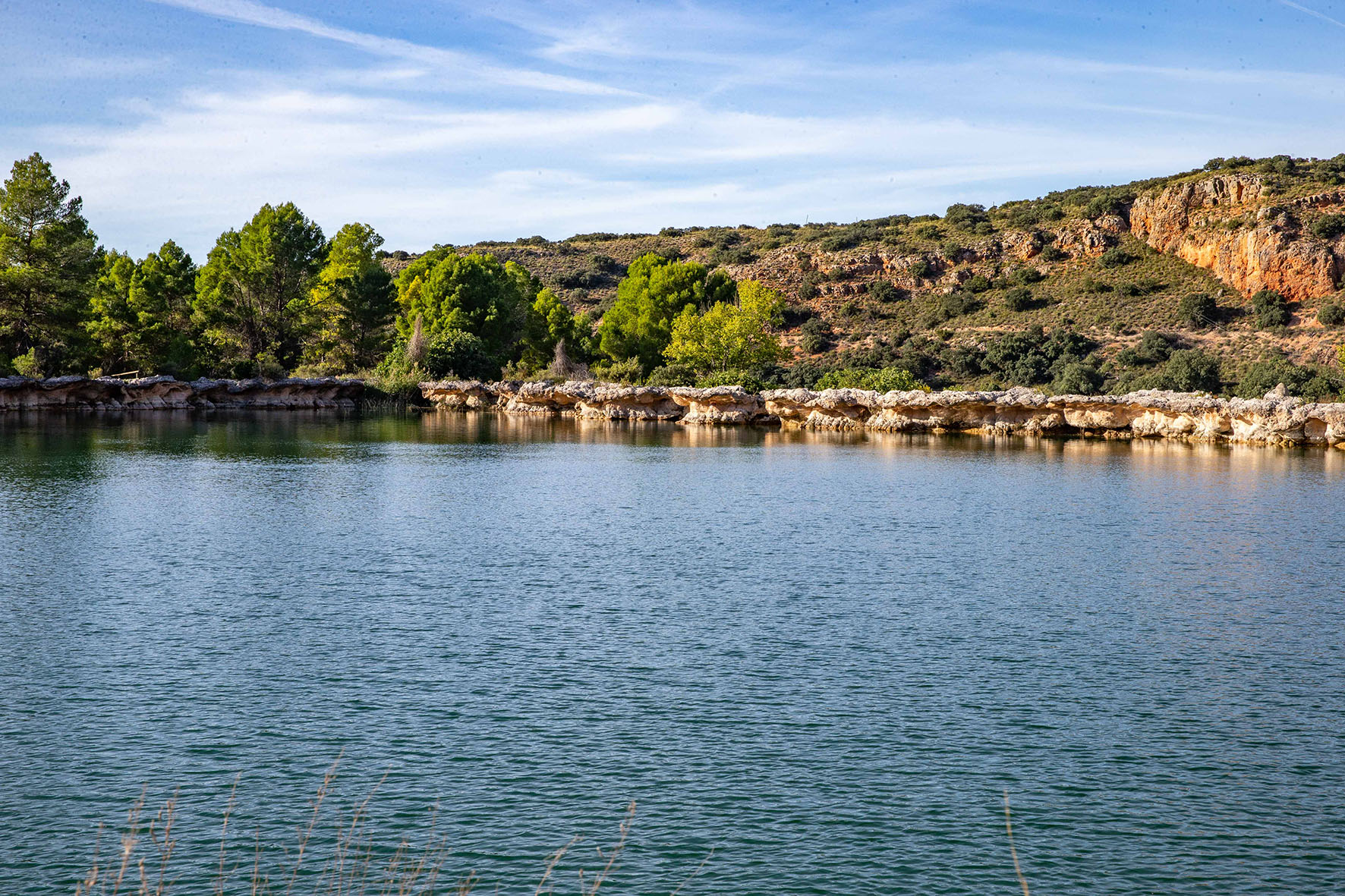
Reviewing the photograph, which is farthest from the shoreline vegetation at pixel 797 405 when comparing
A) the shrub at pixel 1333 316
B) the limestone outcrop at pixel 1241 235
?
the limestone outcrop at pixel 1241 235

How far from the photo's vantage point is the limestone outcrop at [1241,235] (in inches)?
2928

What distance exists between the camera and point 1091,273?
84750mm

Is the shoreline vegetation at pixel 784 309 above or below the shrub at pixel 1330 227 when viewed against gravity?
below

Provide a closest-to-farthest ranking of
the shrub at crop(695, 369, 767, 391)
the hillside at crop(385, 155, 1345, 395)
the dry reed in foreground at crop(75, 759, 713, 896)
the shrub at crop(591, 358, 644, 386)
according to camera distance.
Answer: the dry reed in foreground at crop(75, 759, 713, 896) → the shrub at crop(695, 369, 767, 391) → the shrub at crop(591, 358, 644, 386) → the hillside at crop(385, 155, 1345, 395)

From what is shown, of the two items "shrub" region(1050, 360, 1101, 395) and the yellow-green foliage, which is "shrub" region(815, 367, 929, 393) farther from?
"shrub" region(1050, 360, 1101, 395)

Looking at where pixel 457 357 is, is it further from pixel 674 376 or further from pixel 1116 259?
pixel 1116 259

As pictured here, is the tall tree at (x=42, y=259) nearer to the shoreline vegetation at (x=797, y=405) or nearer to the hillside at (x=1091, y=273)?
Result: the shoreline vegetation at (x=797, y=405)

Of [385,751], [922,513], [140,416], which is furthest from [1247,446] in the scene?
[140,416]

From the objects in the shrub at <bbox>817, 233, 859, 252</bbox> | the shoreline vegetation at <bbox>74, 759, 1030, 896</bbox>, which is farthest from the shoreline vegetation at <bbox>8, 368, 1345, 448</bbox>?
the shoreline vegetation at <bbox>74, 759, 1030, 896</bbox>

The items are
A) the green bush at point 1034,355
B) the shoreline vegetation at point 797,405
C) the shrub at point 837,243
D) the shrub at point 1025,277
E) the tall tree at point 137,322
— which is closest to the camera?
the shoreline vegetation at point 797,405

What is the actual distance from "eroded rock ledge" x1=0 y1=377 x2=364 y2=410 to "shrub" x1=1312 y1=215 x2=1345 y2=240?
63198 mm

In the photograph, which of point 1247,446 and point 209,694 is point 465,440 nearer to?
point 1247,446

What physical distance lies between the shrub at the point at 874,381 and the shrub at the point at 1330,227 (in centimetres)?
3229

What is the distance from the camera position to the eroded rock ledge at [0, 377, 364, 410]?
56.4 m
